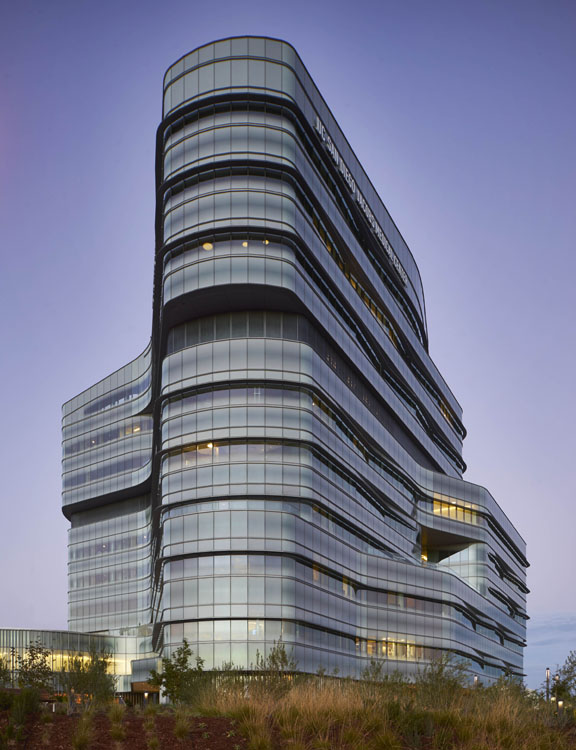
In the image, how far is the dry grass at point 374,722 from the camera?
19359 mm

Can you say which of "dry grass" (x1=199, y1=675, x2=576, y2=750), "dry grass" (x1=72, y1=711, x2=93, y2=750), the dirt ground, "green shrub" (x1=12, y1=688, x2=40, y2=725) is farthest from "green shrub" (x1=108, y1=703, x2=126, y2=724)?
"dry grass" (x1=199, y1=675, x2=576, y2=750)

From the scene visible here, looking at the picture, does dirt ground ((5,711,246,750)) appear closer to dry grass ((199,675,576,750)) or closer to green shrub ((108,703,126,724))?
green shrub ((108,703,126,724))

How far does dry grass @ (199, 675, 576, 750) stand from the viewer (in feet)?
63.5

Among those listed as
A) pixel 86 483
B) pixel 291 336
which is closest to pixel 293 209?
pixel 291 336

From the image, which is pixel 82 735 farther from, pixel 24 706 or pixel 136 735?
pixel 24 706

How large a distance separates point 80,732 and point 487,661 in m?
101

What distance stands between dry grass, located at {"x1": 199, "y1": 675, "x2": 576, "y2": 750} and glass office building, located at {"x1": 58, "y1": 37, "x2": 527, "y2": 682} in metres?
40.3

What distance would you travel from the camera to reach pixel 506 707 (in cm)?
2206

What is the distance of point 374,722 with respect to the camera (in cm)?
2027

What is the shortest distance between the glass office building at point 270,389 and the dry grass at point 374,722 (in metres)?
40.3

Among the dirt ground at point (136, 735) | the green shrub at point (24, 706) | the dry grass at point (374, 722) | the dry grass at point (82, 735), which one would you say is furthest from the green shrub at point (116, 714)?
the dry grass at point (374, 722)

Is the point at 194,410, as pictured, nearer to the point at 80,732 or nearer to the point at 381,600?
the point at 381,600

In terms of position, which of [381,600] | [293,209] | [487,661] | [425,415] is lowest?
[487,661]

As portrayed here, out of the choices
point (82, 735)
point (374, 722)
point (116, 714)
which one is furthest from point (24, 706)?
point (374, 722)
